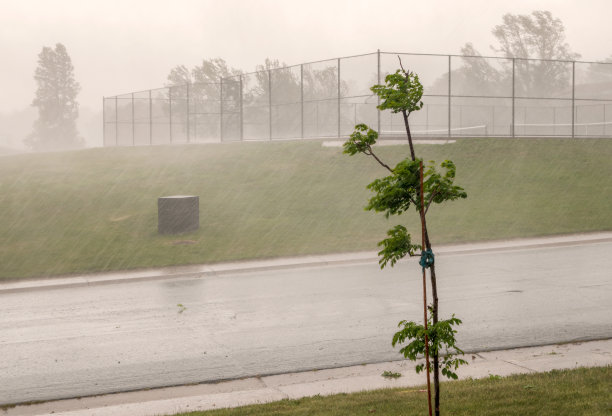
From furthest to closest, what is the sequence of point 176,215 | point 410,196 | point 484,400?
point 176,215
point 484,400
point 410,196

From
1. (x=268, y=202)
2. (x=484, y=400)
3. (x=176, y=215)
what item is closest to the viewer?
(x=484, y=400)

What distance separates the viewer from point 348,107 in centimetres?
3703

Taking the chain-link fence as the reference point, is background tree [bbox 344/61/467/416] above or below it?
below

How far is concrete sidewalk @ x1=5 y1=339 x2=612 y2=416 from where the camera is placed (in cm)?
655

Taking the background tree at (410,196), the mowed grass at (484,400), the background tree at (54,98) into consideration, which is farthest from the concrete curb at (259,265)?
the background tree at (54,98)

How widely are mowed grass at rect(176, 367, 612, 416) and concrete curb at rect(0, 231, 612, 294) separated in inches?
357

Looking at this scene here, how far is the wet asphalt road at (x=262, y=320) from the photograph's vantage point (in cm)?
796

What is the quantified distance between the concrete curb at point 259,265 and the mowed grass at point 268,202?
597mm

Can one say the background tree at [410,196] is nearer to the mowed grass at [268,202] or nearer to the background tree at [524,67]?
the mowed grass at [268,202]

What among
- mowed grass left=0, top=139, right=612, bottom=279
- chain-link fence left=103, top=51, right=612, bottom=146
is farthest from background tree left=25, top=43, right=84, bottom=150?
mowed grass left=0, top=139, right=612, bottom=279

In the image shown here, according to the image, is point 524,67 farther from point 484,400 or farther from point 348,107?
point 484,400

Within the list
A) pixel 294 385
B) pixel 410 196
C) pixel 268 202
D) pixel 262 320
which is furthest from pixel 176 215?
pixel 410 196

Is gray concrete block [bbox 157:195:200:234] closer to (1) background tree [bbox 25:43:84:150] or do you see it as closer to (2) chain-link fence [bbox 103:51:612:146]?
(2) chain-link fence [bbox 103:51:612:146]

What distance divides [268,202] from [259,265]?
7.98 meters
